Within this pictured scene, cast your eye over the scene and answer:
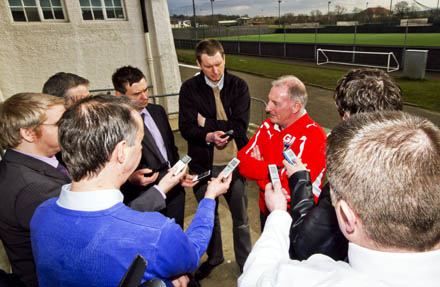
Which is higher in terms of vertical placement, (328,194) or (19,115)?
(19,115)

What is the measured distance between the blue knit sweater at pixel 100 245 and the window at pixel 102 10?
9.03 meters

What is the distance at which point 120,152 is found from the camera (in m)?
1.28

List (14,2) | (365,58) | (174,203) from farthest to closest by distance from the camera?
(365,58) → (14,2) → (174,203)

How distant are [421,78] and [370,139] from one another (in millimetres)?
17402

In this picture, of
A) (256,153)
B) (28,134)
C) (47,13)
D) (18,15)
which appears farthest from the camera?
(47,13)

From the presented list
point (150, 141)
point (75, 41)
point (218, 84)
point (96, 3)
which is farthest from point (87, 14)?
point (150, 141)

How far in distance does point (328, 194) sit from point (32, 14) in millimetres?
9614

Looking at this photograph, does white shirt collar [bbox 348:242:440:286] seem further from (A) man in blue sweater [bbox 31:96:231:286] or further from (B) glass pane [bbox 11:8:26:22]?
(B) glass pane [bbox 11:8:26:22]

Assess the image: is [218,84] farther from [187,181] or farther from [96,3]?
[96,3]

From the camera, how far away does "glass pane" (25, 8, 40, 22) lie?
7.59 m

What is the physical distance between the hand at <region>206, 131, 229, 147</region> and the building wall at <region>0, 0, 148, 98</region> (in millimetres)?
7157

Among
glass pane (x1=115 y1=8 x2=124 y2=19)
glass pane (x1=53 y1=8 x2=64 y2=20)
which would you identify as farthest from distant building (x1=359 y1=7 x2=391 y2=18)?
glass pane (x1=53 y1=8 x2=64 y2=20)

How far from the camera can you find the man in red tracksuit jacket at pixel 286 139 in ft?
7.41

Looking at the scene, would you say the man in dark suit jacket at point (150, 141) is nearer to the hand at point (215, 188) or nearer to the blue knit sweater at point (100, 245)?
the hand at point (215, 188)
